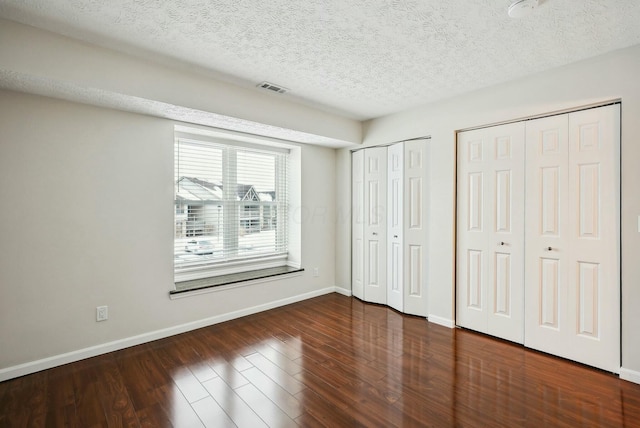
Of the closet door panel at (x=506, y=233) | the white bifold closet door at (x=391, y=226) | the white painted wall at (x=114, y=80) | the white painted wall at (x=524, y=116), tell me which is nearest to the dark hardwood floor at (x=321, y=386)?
the closet door panel at (x=506, y=233)

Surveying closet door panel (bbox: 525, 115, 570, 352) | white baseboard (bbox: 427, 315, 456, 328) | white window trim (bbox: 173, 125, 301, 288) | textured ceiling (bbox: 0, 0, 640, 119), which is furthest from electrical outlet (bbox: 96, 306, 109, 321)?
closet door panel (bbox: 525, 115, 570, 352)

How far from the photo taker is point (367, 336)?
317 centimetres

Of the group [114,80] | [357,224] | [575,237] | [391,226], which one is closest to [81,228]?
[114,80]

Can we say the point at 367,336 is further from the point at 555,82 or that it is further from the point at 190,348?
the point at 555,82

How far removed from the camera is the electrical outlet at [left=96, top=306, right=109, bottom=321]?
2730 mm

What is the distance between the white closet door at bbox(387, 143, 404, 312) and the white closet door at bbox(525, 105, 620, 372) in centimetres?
136

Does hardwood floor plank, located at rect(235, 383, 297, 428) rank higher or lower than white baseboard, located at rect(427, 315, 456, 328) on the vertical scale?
lower

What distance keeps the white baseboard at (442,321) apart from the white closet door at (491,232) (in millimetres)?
104

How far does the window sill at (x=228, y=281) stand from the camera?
3.29m

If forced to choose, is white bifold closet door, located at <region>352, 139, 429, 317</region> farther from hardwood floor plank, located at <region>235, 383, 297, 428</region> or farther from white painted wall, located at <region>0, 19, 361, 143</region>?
hardwood floor plank, located at <region>235, 383, 297, 428</region>

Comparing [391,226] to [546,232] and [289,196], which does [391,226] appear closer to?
[289,196]

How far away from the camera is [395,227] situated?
3.98 m

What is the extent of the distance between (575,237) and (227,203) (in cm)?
359

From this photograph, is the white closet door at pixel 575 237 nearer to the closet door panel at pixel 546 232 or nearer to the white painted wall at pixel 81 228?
the closet door panel at pixel 546 232
